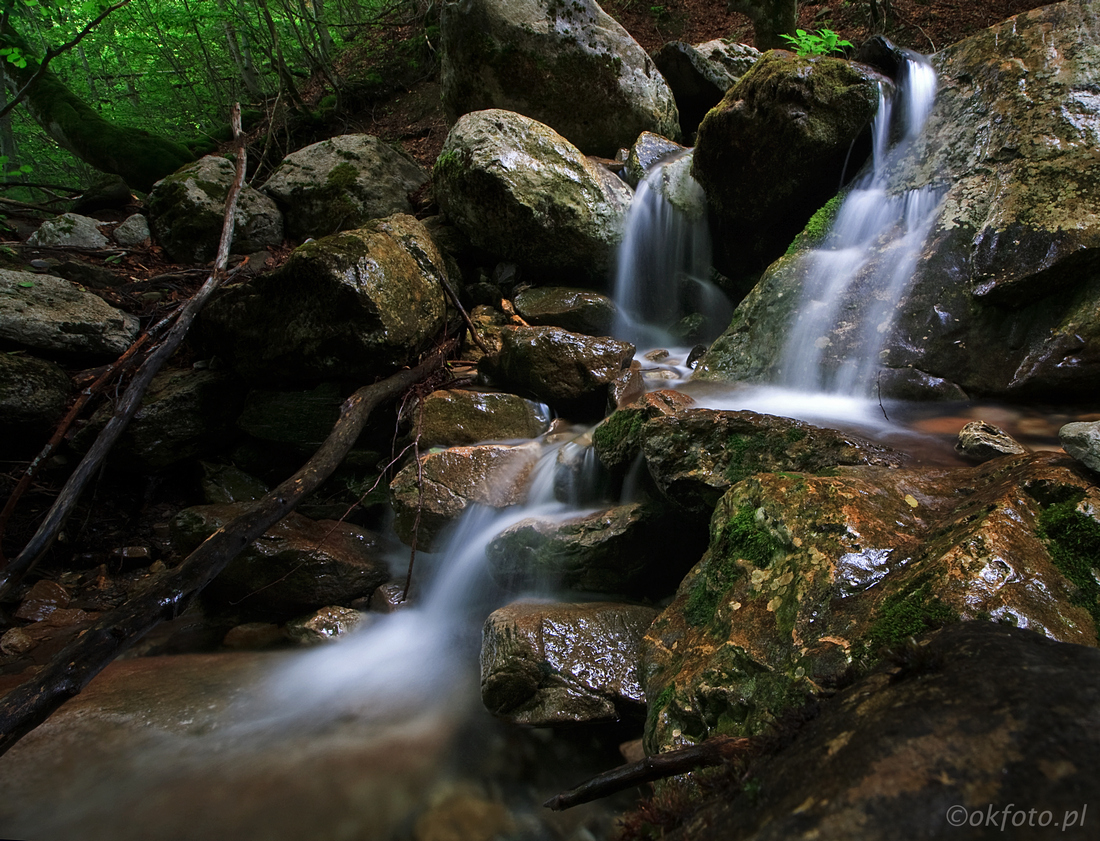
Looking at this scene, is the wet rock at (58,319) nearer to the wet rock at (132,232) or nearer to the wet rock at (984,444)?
the wet rock at (132,232)

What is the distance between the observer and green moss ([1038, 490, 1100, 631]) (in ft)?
5.67

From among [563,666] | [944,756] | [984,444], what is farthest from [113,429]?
[984,444]

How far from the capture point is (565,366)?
530 centimetres

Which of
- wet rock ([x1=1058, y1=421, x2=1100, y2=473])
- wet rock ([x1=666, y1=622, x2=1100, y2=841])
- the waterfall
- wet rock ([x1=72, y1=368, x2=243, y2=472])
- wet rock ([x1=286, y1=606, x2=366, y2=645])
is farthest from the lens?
wet rock ([x1=72, y1=368, x2=243, y2=472])

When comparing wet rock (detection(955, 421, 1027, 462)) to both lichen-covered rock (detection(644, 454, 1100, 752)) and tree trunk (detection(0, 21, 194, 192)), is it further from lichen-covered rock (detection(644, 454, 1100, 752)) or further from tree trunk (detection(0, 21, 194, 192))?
tree trunk (detection(0, 21, 194, 192))

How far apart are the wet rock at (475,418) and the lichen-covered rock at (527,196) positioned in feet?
8.85

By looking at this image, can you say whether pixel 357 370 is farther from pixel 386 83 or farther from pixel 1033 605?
pixel 386 83

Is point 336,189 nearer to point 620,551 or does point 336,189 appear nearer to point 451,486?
point 451,486

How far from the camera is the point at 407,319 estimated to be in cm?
554

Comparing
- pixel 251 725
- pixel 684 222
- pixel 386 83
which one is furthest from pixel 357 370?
pixel 386 83

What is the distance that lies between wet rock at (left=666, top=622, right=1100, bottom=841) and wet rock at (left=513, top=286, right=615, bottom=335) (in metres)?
6.14

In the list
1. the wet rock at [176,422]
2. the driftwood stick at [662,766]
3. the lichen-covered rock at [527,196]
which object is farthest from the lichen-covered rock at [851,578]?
the wet rock at [176,422]

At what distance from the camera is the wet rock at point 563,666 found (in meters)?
2.88

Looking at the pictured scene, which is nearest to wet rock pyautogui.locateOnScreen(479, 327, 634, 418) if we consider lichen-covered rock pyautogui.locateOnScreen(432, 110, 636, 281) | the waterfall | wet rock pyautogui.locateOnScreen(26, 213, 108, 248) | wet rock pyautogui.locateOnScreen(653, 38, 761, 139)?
the waterfall
